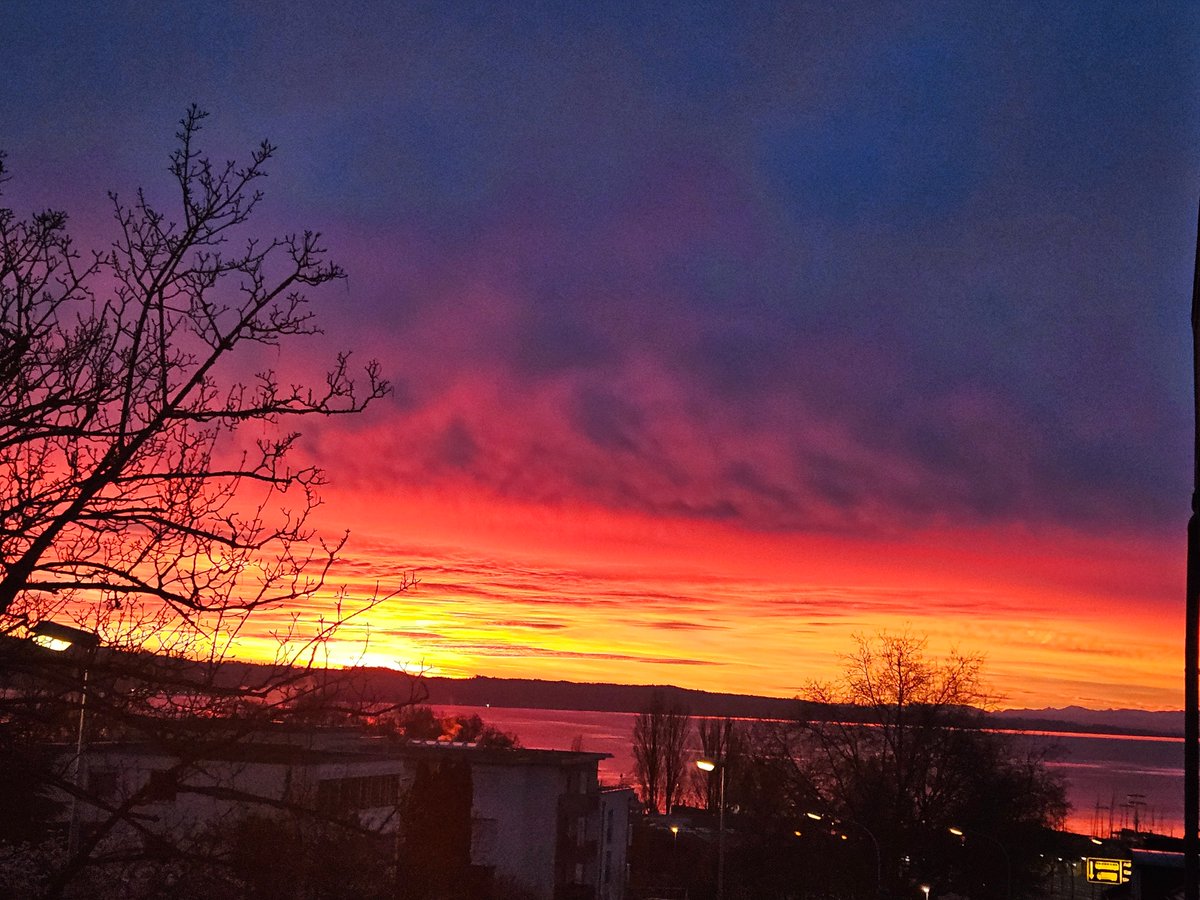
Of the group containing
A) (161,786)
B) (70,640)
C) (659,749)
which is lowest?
(659,749)

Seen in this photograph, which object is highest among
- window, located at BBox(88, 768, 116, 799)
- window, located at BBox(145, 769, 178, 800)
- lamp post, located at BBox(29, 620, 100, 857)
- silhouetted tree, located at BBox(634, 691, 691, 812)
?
lamp post, located at BBox(29, 620, 100, 857)

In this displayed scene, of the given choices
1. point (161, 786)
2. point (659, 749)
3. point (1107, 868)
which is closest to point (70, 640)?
point (161, 786)

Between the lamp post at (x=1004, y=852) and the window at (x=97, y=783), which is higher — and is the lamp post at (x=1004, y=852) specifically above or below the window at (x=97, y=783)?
below

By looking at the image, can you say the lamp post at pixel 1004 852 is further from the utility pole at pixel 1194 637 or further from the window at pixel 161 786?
the window at pixel 161 786

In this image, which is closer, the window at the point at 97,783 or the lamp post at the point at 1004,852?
the window at the point at 97,783

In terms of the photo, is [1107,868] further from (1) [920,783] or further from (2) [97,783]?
(2) [97,783]

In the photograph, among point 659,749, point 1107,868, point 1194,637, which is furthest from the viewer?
point 659,749

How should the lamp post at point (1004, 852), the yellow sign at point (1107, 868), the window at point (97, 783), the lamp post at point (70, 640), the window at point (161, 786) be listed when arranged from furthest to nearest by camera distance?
the yellow sign at point (1107, 868) → the lamp post at point (1004, 852) → the window at point (97, 783) → the lamp post at point (70, 640) → the window at point (161, 786)

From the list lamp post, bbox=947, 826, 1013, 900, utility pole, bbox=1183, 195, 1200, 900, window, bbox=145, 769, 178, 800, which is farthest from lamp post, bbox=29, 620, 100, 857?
lamp post, bbox=947, 826, 1013, 900

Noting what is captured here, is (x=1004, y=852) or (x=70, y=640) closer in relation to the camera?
(x=70, y=640)

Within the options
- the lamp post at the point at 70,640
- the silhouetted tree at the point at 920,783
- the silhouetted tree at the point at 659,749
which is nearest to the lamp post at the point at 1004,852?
the silhouetted tree at the point at 920,783

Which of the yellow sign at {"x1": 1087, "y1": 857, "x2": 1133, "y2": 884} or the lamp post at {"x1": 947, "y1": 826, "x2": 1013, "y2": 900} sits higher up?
the lamp post at {"x1": 947, "y1": 826, "x2": 1013, "y2": 900}

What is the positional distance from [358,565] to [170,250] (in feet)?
6.56

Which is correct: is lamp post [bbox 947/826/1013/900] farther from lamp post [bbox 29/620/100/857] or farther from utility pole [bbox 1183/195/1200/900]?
lamp post [bbox 29/620/100/857]
